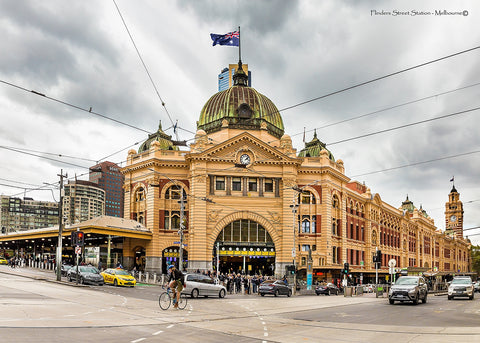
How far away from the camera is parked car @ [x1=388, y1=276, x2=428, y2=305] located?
29547 mm

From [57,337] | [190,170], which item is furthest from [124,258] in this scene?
[57,337]

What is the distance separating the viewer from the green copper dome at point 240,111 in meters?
67.8

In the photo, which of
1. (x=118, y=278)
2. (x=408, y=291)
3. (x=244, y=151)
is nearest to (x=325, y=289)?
(x=408, y=291)

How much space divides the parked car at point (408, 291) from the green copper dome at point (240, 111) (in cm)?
3757

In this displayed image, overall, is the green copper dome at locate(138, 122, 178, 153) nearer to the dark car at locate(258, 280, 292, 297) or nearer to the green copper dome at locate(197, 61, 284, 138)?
the green copper dome at locate(197, 61, 284, 138)

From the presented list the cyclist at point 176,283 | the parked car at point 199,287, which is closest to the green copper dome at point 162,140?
the parked car at point 199,287

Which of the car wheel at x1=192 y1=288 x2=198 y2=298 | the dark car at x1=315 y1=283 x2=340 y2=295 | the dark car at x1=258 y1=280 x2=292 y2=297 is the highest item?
the car wheel at x1=192 y1=288 x2=198 y2=298

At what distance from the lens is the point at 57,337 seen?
13969mm

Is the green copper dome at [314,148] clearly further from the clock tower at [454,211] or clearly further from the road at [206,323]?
the clock tower at [454,211]

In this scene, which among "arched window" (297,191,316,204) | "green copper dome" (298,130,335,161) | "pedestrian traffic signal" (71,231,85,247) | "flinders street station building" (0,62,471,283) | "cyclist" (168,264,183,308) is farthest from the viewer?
"green copper dome" (298,130,335,161)

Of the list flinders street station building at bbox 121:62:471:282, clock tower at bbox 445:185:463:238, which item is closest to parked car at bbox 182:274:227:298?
flinders street station building at bbox 121:62:471:282

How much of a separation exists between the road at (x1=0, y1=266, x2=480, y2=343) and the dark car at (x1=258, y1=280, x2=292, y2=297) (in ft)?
44.8

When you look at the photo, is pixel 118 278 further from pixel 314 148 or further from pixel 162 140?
pixel 314 148

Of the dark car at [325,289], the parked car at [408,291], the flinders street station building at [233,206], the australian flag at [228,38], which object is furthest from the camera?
the flinders street station building at [233,206]
